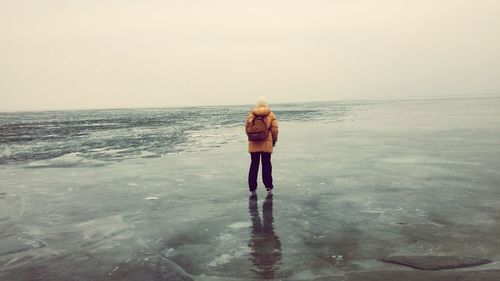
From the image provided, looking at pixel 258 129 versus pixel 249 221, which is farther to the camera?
pixel 258 129

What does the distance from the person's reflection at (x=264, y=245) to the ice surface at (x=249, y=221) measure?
0.05 feet

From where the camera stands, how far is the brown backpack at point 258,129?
834cm

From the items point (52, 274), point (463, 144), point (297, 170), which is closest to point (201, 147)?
point (297, 170)

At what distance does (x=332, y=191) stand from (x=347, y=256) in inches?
149

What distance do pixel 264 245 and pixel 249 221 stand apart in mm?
1202

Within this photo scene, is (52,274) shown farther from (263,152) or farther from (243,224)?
(263,152)

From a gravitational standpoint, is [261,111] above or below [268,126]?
above

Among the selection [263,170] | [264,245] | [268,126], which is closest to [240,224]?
[264,245]

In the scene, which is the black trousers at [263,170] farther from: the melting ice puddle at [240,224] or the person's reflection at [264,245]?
the melting ice puddle at [240,224]

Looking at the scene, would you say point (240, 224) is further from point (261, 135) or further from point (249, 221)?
point (261, 135)

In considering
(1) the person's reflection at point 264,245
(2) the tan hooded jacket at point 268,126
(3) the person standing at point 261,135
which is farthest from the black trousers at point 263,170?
(1) the person's reflection at point 264,245

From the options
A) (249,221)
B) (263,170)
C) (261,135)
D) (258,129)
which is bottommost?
(249,221)

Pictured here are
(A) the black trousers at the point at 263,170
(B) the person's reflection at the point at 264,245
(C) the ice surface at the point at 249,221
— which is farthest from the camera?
(A) the black trousers at the point at 263,170

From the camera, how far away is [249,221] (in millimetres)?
6633
